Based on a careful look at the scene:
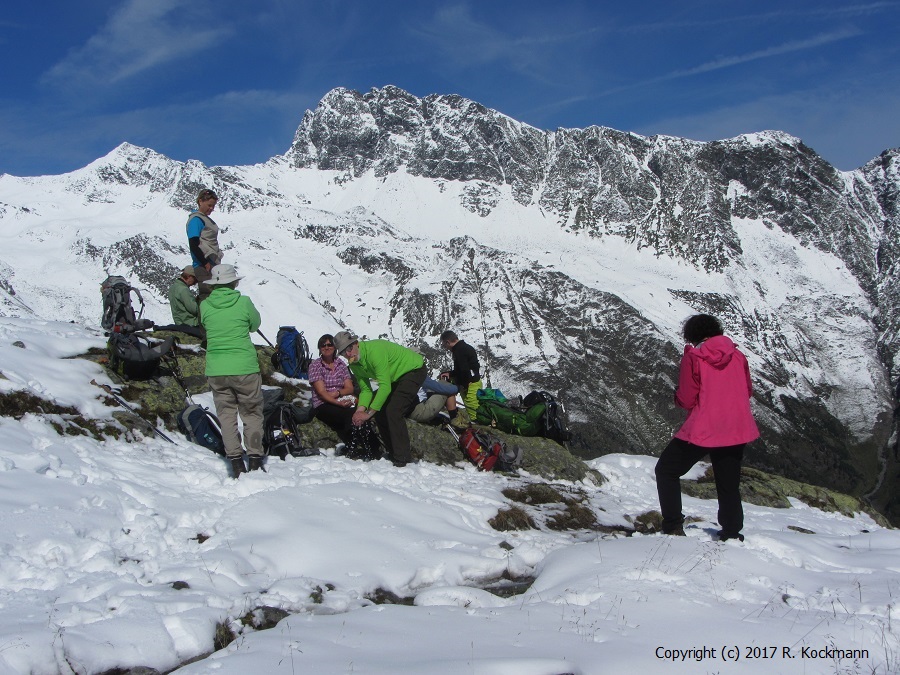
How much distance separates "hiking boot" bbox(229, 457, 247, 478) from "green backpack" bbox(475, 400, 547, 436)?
898cm

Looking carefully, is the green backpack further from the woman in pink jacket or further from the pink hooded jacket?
the pink hooded jacket

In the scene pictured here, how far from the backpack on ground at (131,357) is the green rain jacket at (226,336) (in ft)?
11.6

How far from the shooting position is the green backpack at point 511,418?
58.6ft

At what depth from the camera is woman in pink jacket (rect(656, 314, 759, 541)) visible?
845cm

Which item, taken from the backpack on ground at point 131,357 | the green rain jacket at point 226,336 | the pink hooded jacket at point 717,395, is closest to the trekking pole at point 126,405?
the backpack on ground at point 131,357

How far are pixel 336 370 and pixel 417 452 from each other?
2.62m

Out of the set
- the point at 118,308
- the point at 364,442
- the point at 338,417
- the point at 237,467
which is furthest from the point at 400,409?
the point at 118,308

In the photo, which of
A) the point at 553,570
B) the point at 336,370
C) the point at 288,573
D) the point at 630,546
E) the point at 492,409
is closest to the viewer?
the point at 288,573

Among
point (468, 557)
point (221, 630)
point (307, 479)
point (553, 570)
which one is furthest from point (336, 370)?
point (221, 630)

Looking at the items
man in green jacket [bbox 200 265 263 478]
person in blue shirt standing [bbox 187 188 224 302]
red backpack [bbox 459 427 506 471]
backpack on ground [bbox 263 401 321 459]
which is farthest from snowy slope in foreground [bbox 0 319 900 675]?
person in blue shirt standing [bbox 187 188 224 302]

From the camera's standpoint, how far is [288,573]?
277 inches

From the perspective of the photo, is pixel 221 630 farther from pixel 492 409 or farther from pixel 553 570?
pixel 492 409

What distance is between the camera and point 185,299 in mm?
16469

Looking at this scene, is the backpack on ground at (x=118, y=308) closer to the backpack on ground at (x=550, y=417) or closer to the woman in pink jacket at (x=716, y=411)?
the backpack on ground at (x=550, y=417)
